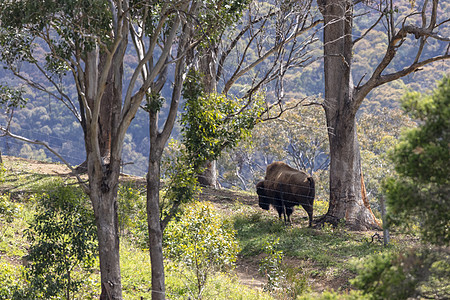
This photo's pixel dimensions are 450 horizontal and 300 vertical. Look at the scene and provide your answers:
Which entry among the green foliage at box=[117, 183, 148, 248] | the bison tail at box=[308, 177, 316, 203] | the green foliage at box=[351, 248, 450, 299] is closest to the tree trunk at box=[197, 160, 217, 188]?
the bison tail at box=[308, 177, 316, 203]

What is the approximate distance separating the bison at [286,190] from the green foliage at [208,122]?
592 cm

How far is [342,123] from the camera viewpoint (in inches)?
614

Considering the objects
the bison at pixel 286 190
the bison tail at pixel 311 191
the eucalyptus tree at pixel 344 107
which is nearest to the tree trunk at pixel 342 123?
the eucalyptus tree at pixel 344 107

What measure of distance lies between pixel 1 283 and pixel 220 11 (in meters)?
6.08

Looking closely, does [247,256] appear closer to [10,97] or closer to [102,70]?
[102,70]

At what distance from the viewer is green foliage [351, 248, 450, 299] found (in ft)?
14.5

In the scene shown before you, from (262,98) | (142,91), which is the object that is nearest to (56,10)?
(142,91)

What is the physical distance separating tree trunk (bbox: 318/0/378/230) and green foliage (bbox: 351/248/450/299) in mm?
10393

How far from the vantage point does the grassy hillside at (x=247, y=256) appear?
1002cm

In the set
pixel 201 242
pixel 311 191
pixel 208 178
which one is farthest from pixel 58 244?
pixel 208 178

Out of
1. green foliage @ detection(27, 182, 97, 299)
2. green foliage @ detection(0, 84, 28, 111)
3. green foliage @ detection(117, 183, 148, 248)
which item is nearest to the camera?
green foliage @ detection(27, 182, 97, 299)

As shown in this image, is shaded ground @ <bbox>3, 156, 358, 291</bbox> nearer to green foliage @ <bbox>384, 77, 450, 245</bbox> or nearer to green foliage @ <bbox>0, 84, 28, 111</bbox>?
green foliage @ <bbox>0, 84, 28, 111</bbox>

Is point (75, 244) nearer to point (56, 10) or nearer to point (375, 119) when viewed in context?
point (56, 10)

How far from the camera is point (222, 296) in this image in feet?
32.2
